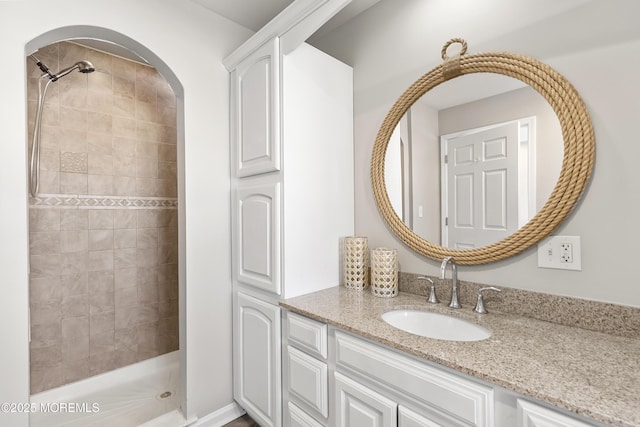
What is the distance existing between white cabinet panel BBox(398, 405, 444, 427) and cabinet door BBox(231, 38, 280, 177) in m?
1.14

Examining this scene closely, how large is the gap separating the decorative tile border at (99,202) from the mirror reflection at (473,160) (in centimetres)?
192

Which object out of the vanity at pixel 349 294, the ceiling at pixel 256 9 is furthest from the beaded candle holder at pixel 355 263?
the ceiling at pixel 256 9

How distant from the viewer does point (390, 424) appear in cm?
105

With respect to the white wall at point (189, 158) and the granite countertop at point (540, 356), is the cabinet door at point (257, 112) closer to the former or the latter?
the white wall at point (189, 158)

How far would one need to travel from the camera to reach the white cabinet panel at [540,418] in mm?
708

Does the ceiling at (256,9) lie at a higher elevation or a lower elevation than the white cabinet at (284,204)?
higher

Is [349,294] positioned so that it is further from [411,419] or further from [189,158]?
[189,158]

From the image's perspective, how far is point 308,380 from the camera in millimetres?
1370

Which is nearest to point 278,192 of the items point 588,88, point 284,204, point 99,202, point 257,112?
point 284,204

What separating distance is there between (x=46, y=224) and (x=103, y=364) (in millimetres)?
1090

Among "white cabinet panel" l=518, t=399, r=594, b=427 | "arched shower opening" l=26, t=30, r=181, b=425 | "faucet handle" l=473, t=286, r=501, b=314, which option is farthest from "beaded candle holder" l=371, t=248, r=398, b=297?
"arched shower opening" l=26, t=30, r=181, b=425

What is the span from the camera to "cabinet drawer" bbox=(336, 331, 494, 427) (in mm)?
852

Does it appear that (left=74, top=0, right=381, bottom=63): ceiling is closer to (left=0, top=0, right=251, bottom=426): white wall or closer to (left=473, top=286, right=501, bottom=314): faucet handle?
(left=0, top=0, right=251, bottom=426): white wall

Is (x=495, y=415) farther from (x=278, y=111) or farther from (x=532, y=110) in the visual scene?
(x=278, y=111)
